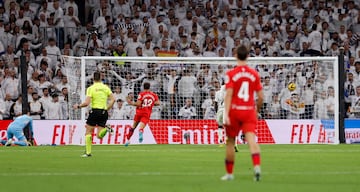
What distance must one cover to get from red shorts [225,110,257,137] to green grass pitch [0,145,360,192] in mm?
833

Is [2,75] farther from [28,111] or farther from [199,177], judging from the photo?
[199,177]

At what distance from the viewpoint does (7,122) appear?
30.3m

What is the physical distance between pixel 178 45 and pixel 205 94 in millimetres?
3566

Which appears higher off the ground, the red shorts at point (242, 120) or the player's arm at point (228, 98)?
the player's arm at point (228, 98)

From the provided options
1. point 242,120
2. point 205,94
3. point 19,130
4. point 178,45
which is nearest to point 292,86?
point 205,94

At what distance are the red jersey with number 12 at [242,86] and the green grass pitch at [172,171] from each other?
1207mm

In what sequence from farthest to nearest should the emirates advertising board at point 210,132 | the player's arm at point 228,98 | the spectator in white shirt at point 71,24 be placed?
the spectator in white shirt at point 71,24 → the emirates advertising board at point 210,132 → the player's arm at point 228,98

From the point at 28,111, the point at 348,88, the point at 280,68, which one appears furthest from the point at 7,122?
the point at 348,88

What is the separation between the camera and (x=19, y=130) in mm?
28734

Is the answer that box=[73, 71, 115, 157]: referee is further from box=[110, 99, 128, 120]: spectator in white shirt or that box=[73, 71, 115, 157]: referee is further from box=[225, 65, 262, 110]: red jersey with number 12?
box=[225, 65, 262, 110]: red jersey with number 12

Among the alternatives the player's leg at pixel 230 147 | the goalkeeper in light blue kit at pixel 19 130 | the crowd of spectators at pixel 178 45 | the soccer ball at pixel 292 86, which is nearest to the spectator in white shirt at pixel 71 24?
the crowd of spectators at pixel 178 45

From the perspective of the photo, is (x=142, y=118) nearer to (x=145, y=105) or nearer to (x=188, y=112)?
(x=145, y=105)

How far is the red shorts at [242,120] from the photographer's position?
13852 millimetres

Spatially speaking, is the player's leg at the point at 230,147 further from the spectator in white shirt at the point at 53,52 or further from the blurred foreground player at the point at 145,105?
the spectator in white shirt at the point at 53,52
